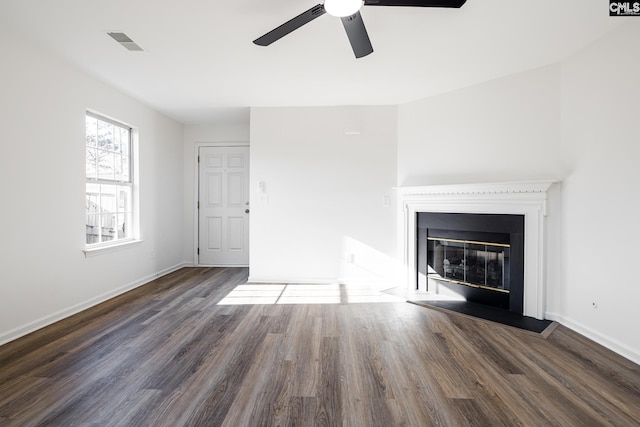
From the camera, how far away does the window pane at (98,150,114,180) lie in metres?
3.56

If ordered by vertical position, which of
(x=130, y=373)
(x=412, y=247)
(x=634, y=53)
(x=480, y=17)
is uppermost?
(x=480, y=17)

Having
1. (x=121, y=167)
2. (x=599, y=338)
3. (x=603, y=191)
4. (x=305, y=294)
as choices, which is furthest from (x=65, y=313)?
(x=603, y=191)

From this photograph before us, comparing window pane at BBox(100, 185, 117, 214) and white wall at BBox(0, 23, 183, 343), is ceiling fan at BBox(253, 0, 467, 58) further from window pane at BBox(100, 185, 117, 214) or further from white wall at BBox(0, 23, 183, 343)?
window pane at BBox(100, 185, 117, 214)

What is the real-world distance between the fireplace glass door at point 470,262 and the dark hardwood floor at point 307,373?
0.63 metres

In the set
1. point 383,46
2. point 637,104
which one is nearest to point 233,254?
point 383,46

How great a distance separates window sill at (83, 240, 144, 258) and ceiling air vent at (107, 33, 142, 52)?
6.80 feet

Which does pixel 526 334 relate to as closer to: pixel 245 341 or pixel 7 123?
pixel 245 341

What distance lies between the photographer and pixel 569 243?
278 cm

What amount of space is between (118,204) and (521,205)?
15.3 feet

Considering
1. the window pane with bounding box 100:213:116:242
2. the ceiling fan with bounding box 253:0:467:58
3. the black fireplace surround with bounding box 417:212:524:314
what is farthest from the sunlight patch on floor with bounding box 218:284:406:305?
the ceiling fan with bounding box 253:0:467:58

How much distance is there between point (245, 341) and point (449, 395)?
1.51m

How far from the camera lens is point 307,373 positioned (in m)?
1.98

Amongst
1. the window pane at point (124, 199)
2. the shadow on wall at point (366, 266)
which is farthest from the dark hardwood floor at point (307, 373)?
the window pane at point (124, 199)

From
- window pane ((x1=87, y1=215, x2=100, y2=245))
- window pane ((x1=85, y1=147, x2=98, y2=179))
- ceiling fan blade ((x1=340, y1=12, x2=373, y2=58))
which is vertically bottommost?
window pane ((x1=87, y1=215, x2=100, y2=245))
